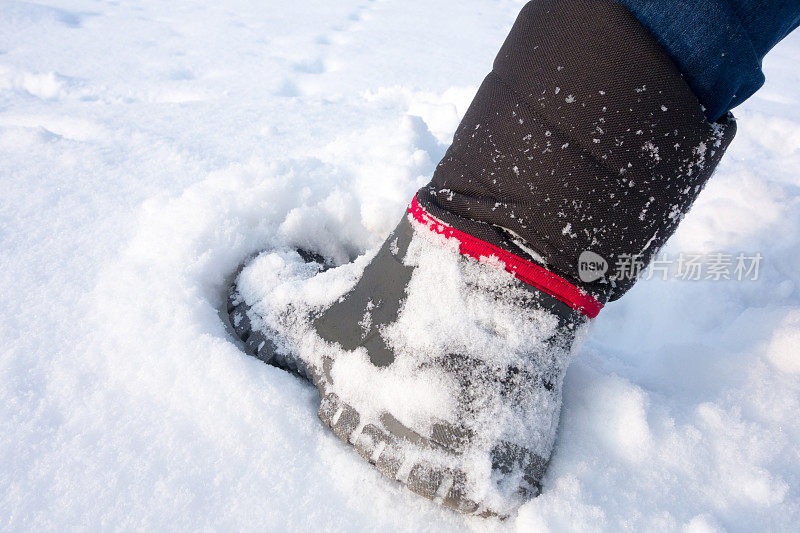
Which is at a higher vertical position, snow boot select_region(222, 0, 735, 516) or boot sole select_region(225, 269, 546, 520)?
snow boot select_region(222, 0, 735, 516)

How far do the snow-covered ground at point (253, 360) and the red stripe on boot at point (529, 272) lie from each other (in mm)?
145

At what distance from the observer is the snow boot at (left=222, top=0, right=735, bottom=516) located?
51 centimetres

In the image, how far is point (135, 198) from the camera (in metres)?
0.89

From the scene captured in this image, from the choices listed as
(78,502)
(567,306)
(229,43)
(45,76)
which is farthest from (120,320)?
(229,43)

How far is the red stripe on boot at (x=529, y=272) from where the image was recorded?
0.56 meters

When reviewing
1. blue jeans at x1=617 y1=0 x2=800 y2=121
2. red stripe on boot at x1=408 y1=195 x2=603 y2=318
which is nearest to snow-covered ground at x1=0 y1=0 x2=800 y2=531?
red stripe on boot at x1=408 y1=195 x2=603 y2=318

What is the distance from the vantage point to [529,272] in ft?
1.86

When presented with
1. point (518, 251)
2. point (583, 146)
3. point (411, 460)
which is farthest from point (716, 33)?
Answer: point (411, 460)

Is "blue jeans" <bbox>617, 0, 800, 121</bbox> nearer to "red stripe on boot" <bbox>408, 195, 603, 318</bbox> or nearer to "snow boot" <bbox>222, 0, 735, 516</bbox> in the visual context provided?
"snow boot" <bbox>222, 0, 735, 516</bbox>

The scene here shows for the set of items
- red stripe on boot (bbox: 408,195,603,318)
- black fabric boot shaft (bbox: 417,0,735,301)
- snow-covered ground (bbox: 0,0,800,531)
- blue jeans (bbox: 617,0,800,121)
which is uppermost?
blue jeans (bbox: 617,0,800,121)

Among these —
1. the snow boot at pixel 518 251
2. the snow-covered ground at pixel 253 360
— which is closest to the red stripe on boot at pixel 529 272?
the snow boot at pixel 518 251

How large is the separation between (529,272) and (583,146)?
0.14 m

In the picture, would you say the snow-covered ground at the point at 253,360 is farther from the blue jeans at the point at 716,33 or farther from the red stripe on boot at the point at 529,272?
the blue jeans at the point at 716,33

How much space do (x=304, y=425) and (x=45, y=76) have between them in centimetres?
158
